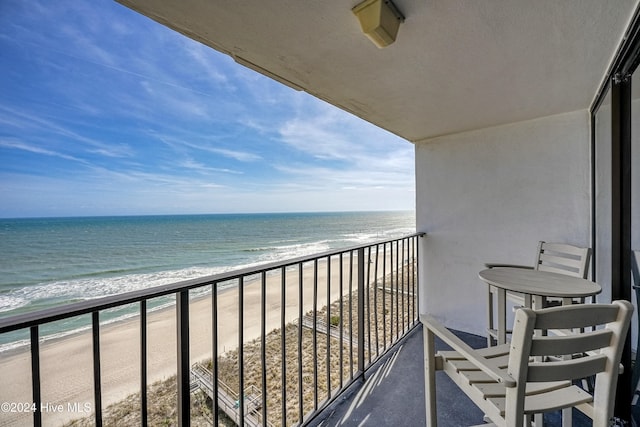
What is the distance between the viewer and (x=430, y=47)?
1353 mm

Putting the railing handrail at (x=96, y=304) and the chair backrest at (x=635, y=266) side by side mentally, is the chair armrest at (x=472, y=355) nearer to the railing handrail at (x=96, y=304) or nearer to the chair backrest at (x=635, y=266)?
the railing handrail at (x=96, y=304)

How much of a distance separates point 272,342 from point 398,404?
3.50m

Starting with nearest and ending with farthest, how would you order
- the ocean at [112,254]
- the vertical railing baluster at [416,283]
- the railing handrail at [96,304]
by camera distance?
the railing handrail at [96,304] → the vertical railing baluster at [416,283] → the ocean at [112,254]

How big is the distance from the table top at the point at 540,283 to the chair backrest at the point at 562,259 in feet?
1.14

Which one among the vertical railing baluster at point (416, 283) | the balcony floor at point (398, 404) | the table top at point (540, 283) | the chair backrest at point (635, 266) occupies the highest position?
the chair backrest at point (635, 266)

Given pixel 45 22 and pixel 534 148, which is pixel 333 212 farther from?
pixel 534 148

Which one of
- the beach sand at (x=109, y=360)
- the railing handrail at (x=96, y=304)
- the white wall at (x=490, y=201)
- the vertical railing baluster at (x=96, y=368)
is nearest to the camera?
the railing handrail at (x=96, y=304)

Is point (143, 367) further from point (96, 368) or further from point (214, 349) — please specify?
point (214, 349)

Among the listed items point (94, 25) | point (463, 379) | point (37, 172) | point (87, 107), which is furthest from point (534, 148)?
point (37, 172)

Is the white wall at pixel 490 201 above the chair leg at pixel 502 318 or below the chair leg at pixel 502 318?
above

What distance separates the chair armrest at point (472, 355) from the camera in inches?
32.1

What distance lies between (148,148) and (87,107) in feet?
12.7

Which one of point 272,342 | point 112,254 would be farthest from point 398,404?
point 112,254

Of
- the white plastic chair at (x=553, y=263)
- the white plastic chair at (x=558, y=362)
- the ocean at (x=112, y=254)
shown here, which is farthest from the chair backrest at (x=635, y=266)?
the ocean at (x=112, y=254)
